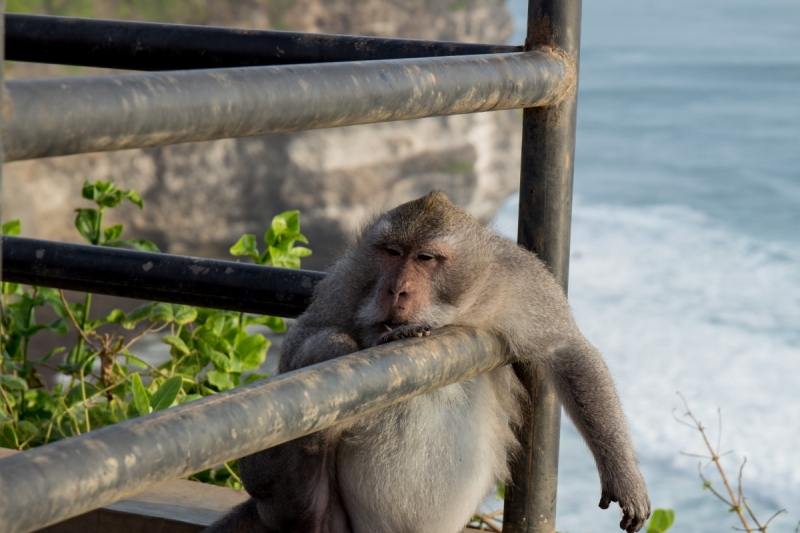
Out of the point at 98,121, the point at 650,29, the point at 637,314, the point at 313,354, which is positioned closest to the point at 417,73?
the point at 98,121

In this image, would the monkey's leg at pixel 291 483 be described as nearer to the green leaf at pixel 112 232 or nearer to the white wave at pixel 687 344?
the green leaf at pixel 112 232

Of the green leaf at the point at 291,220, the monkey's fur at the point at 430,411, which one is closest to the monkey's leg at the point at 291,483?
the monkey's fur at the point at 430,411

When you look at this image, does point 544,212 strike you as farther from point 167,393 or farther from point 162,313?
point 162,313

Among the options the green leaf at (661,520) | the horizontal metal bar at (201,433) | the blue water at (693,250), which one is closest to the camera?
the horizontal metal bar at (201,433)

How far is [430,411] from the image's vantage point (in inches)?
68.0

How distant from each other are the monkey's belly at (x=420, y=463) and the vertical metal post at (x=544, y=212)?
10 centimetres

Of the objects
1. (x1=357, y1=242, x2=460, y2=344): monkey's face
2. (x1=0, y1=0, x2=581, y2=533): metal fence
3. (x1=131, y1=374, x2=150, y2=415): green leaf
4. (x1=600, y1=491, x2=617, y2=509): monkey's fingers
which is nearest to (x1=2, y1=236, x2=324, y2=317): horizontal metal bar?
(x1=0, y1=0, x2=581, y2=533): metal fence

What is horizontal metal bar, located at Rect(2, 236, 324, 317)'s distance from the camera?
1.62 metres

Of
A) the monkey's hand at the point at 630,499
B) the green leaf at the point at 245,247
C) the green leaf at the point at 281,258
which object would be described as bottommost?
the monkey's hand at the point at 630,499

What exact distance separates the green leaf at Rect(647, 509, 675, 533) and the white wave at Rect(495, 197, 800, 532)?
14.6ft

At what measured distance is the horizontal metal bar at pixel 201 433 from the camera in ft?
2.15

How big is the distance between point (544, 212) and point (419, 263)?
0.34m

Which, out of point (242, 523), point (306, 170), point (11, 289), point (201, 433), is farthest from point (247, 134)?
point (306, 170)

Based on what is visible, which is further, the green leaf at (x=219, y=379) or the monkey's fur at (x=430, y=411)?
the green leaf at (x=219, y=379)
